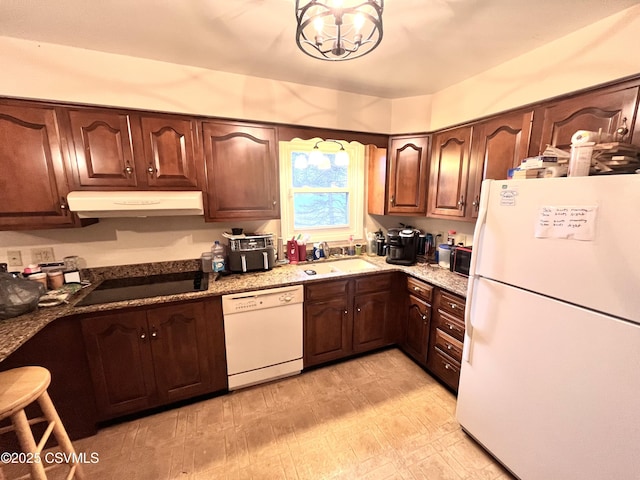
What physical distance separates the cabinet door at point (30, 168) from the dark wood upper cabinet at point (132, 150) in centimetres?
10

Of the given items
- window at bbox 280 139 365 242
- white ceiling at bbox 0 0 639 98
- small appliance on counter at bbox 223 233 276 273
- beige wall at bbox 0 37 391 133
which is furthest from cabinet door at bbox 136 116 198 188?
window at bbox 280 139 365 242

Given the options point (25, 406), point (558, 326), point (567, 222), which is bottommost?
point (25, 406)

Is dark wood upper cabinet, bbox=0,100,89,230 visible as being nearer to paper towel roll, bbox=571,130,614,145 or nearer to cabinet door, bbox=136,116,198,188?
cabinet door, bbox=136,116,198,188

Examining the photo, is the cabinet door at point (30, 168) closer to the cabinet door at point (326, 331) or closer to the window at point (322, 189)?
the window at point (322, 189)

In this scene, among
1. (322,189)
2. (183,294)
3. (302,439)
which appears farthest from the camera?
(322,189)

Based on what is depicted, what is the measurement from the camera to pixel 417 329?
2.37 meters

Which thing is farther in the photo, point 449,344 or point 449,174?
point 449,174

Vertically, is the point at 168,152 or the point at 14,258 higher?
the point at 168,152

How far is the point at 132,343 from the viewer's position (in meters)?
1.75

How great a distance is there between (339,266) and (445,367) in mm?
1225

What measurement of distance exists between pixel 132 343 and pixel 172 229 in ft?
2.98

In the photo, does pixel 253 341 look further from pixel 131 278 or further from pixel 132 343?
pixel 131 278

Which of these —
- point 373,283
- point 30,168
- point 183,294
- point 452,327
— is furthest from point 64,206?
point 452,327

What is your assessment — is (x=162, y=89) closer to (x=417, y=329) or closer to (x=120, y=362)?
(x=120, y=362)
